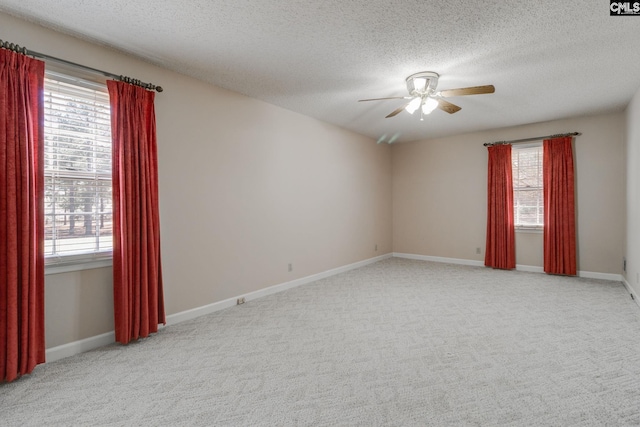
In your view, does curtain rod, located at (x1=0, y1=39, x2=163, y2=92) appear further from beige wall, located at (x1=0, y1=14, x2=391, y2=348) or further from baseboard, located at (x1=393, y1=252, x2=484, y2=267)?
baseboard, located at (x1=393, y1=252, x2=484, y2=267)

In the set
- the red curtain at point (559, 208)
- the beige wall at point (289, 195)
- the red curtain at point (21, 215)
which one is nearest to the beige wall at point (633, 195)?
the beige wall at point (289, 195)

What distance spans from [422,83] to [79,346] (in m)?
4.00

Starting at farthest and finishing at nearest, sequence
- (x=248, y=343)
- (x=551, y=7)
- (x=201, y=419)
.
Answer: (x=248, y=343)
(x=551, y=7)
(x=201, y=419)

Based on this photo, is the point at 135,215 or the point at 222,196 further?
the point at 222,196

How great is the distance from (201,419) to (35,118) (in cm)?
241

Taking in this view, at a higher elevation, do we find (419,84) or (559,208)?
(419,84)

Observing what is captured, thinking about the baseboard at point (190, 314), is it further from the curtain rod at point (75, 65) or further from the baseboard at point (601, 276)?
the baseboard at point (601, 276)

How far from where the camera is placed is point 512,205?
18.1ft

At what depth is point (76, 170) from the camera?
101 inches

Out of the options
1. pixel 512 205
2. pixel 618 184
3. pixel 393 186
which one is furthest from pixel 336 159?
pixel 618 184

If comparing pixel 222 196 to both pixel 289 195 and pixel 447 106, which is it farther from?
pixel 447 106

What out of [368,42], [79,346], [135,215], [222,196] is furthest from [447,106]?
[79,346]

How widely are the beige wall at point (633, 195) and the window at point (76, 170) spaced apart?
577 centimetres

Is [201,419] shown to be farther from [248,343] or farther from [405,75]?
[405,75]
